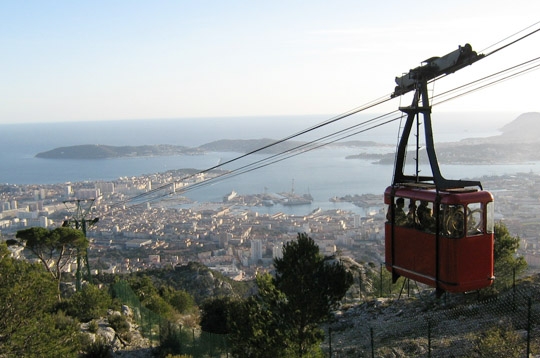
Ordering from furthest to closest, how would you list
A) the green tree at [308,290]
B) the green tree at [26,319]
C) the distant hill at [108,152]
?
1. the distant hill at [108,152]
2. the green tree at [308,290]
3. the green tree at [26,319]

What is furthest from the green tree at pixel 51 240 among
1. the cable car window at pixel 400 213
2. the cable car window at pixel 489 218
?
the cable car window at pixel 489 218

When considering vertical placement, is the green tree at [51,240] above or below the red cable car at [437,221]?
below

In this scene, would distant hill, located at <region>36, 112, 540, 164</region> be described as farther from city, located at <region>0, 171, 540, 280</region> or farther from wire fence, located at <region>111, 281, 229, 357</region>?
wire fence, located at <region>111, 281, 229, 357</region>

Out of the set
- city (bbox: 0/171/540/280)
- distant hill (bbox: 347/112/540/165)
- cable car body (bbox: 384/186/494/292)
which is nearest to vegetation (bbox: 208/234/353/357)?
cable car body (bbox: 384/186/494/292)

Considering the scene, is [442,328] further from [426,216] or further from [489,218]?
[489,218]

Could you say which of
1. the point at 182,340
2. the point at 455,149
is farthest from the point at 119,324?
the point at 455,149

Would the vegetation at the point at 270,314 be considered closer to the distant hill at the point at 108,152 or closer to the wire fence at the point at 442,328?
the wire fence at the point at 442,328
